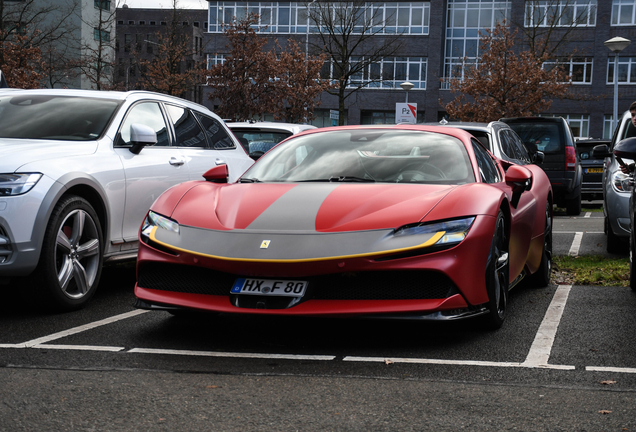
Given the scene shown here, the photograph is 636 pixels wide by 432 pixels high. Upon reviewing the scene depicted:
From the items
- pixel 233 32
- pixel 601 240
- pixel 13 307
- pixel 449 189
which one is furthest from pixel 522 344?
pixel 233 32

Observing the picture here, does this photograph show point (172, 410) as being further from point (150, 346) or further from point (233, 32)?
point (233, 32)

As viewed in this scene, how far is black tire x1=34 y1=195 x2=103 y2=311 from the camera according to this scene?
18.0 feet

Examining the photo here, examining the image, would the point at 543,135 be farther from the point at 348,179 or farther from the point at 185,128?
the point at 348,179

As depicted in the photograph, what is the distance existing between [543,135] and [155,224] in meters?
13.3

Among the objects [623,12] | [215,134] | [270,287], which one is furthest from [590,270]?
[623,12]

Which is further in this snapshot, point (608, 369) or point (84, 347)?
point (84, 347)

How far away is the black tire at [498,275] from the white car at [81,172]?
2811mm

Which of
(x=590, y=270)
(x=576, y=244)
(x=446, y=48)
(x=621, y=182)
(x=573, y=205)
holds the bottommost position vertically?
(x=573, y=205)

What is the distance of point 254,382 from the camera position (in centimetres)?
388

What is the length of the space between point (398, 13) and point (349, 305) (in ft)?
186

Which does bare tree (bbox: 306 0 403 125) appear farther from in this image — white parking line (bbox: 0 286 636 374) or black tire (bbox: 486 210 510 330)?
white parking line (bbox: 0 286 636 374)

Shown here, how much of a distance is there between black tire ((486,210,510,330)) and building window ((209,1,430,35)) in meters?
53.1

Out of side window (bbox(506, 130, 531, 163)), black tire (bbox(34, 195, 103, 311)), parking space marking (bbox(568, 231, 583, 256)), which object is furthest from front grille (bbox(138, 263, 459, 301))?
parking space marking (bbox(568, 231, 583, 256))

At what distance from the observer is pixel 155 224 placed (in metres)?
5.03
